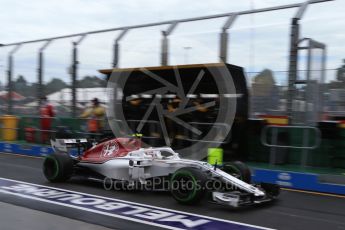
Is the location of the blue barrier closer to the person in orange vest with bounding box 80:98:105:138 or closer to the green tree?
the person in orange vest with bounding box 80:98:105:138

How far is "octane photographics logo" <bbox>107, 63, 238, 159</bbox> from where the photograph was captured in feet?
35.8

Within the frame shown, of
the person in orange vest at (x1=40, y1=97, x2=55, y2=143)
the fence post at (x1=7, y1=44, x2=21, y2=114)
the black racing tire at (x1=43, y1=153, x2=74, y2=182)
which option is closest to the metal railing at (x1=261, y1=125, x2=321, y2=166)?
the black racing tire at (x1=43, y1=153, x2=74, y2=182)

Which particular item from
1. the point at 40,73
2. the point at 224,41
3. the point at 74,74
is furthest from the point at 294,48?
the point at 40,73

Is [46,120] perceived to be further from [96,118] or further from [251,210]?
[251,210]

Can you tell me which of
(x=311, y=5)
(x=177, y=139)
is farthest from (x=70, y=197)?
(x=311, y=5)

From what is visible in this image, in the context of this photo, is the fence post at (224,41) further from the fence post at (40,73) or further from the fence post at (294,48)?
the fence post at (40,73)

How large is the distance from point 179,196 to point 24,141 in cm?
1035

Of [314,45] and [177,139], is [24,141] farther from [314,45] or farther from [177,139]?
[314,45]

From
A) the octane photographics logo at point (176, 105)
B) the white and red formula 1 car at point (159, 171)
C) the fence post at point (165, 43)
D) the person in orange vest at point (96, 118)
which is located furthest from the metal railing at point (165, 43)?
the white and red formula 1 car at point (159, 171)

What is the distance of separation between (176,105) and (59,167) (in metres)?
4.08

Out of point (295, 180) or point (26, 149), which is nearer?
point (295, 180)

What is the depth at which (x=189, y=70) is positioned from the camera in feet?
37.8

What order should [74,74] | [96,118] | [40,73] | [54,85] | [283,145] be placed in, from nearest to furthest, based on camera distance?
[283,145]
[96,118]
[74,74]
[54,85]
[40,73]

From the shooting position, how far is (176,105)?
11.9 meters
